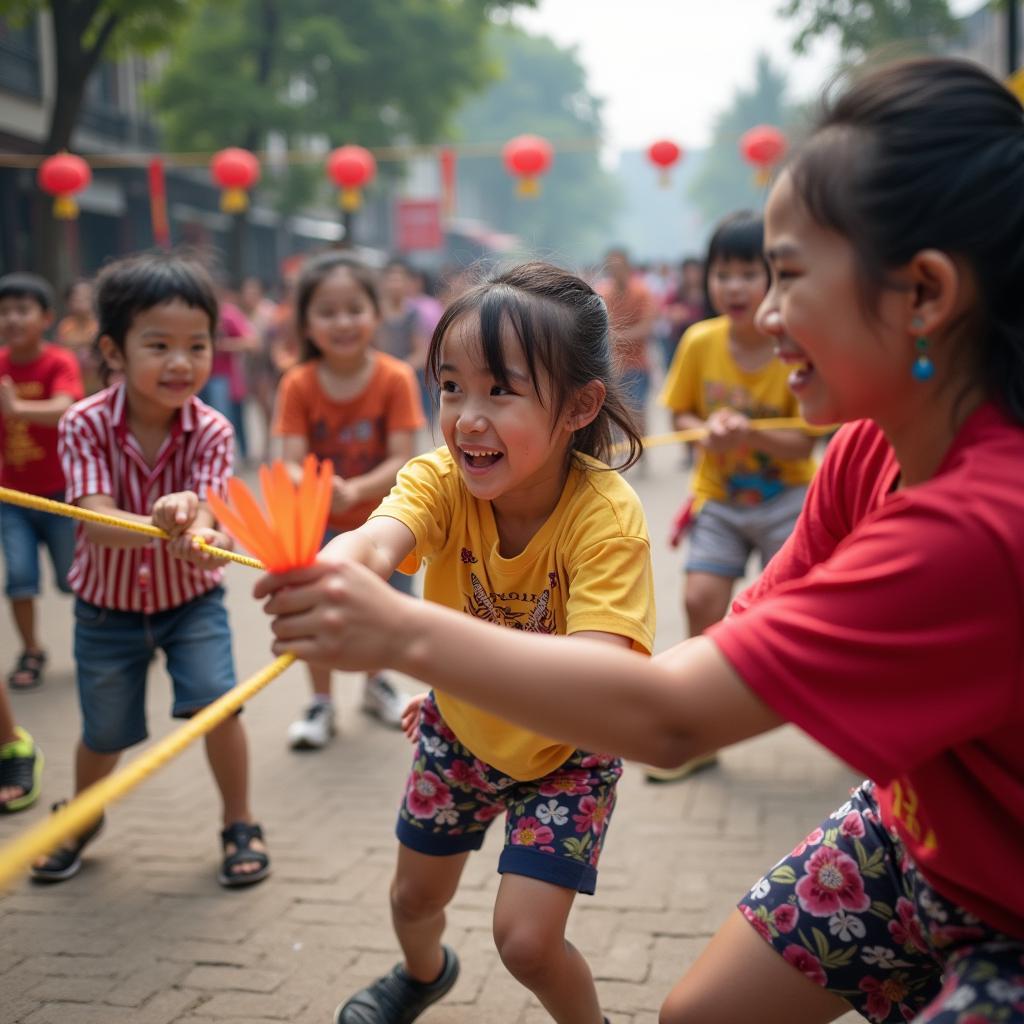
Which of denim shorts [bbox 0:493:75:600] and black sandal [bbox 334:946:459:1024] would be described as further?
denim shorts [bbox 0:493:75:600]

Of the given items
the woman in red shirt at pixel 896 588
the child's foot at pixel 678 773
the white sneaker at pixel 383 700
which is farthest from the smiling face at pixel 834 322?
the white sneaker at pixel 383 700

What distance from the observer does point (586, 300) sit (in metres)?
2.42

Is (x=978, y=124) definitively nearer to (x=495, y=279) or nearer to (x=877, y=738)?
(x=877, y=738)

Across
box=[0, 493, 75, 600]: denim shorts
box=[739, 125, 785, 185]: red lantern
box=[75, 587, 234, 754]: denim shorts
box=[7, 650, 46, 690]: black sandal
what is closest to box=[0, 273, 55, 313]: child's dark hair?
box=[0, 493, 75, 600]: denim shorts

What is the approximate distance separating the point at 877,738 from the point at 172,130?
24619 mm

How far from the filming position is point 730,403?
14.7 feet

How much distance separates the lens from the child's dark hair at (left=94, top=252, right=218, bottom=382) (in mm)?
3467

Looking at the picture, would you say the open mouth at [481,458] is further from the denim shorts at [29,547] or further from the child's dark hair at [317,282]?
the denim shorts at [29,547]

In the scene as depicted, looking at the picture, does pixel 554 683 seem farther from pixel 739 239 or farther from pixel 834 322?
pixel 739 239

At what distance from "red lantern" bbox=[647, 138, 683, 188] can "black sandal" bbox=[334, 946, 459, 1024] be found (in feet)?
39.8

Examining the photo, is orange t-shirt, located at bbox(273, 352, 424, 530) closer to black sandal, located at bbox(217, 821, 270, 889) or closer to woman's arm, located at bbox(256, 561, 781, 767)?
black sandal, located at bbox(217, 821, 270, 889)

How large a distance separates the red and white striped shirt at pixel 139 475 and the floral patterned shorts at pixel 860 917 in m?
2.04

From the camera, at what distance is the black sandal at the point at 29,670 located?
18.2 ft

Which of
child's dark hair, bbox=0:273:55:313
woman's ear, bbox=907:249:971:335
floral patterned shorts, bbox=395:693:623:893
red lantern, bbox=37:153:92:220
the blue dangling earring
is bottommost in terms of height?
floral patterned shorts, bbox=395:693:623:893
